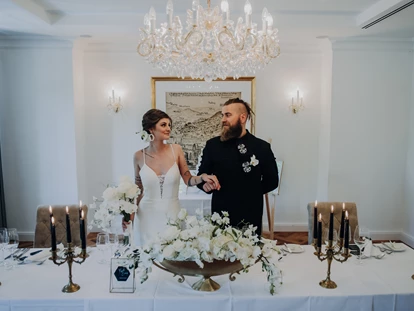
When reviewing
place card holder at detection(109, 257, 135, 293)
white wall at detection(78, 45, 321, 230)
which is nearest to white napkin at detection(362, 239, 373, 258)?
place card holder at detection(109, 257, 135, 293)

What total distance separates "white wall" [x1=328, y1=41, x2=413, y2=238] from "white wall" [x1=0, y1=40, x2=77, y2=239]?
342 centimetres

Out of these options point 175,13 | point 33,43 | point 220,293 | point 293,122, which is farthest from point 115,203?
point 293,122

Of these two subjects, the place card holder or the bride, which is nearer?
the place card holder

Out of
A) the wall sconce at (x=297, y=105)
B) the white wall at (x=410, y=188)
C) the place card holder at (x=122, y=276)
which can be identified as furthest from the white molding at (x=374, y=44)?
the place card holder at (x=122, y=276)

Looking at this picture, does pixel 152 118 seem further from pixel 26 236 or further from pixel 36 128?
pixel 26 236

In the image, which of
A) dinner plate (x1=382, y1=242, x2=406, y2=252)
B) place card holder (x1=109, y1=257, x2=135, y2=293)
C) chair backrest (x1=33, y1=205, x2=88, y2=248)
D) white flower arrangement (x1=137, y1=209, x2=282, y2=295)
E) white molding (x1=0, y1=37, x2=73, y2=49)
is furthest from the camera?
white molding (x1=0, y1=37, x2=73, y2=49)

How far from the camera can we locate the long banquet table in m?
1.65

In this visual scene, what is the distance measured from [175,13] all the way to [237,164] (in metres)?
1.95

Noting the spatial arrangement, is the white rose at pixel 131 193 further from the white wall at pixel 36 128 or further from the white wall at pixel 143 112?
the white wall at pixel 143 112

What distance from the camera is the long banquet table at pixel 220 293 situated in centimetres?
165

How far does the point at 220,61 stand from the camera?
9.24 ft

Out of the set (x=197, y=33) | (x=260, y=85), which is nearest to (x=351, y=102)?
(x=260, y=85)

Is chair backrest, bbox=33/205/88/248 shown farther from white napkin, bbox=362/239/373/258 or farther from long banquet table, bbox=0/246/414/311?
white napkin, bbox=362/239/373/258

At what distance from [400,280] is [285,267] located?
0.60 m
